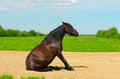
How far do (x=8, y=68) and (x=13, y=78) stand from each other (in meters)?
2.22

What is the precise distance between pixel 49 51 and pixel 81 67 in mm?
2067

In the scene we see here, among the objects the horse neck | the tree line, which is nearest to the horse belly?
the horse neck

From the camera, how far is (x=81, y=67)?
17.4 metres

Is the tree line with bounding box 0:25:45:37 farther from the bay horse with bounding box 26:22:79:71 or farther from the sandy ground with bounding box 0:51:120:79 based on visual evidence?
the bay horse with bounding box 26:22:79:71

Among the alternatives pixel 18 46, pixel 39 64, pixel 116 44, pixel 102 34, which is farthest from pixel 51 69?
pixel 102 34

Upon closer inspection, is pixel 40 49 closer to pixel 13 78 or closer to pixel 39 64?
pixel 39 64

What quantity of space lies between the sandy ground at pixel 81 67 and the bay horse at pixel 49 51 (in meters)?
0.47

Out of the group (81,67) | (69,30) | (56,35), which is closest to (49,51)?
(56,35)

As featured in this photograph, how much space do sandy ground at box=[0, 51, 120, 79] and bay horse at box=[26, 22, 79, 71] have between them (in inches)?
18.6

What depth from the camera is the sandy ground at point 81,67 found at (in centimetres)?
1467

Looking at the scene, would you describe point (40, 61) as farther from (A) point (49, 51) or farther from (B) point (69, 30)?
(B) point (69, 30)

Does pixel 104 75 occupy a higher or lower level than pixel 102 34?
higher

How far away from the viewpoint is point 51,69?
15.9 metres

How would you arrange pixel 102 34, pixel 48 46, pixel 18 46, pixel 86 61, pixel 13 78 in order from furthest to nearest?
1. pixel 102 34
2. pixel 18 46
3. pixel 86 61
4. pixel 48 46
5. pixel 13 78
